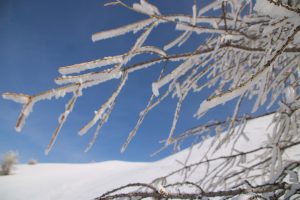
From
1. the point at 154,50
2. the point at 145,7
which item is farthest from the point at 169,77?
the point at 145,7

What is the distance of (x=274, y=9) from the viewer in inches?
23.4

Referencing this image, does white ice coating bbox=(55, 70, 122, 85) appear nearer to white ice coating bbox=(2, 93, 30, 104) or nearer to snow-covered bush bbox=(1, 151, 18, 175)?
white ice coating bbox=(2, 93, 30, 104)

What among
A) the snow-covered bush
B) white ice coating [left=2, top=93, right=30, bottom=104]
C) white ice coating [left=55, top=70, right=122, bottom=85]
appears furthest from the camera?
the snow-covered bush

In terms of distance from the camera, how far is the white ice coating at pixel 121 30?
854 millimetres

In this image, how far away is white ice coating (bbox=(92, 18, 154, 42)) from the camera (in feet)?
2.80

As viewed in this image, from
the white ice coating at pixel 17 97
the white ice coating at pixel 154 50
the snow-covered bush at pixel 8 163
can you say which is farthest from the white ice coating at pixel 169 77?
the snow-covered bush at pixel 8 163

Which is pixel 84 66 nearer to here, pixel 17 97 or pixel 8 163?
pixel 17 97

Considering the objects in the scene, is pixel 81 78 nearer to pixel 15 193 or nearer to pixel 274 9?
pixel 274 9

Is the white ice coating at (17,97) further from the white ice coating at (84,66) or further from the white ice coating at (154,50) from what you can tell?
the white ice coating at (154,50)

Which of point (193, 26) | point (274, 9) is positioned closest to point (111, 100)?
point (193, 26)

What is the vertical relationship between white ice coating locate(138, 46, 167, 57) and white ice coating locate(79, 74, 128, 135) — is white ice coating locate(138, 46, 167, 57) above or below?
above

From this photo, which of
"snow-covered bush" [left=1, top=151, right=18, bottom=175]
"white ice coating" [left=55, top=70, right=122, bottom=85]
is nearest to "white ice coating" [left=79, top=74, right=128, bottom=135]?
"white ice coating" [left=55, top=70, right=122, bottom=85]

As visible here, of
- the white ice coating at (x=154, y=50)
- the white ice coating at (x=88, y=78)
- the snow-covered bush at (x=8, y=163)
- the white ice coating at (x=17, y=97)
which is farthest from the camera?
the snow-covered bush at (x=8, y=163)

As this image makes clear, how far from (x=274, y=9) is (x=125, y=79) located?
1.42 ft
